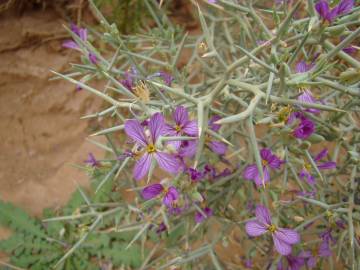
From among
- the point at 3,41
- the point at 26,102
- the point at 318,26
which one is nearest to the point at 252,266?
the point at 318,26

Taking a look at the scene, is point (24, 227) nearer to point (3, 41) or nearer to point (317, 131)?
point (3, 41)

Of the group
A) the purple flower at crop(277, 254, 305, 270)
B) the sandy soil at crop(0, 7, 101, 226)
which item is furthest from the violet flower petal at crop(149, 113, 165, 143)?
the sandy soil at crop(0, 7, 101, 226)

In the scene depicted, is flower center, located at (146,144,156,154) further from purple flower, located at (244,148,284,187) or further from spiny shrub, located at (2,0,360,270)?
purple flower, located at (244,148,284,187)

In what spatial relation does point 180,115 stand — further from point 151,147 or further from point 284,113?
point 284,113

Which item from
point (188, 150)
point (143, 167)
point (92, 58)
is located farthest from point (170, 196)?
point (92, 58)

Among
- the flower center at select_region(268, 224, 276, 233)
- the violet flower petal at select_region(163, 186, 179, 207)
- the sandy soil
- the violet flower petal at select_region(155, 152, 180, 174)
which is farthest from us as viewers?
the sandy soil

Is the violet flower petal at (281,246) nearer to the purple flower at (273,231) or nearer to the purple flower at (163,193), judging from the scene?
the purple flower at (273,231)
